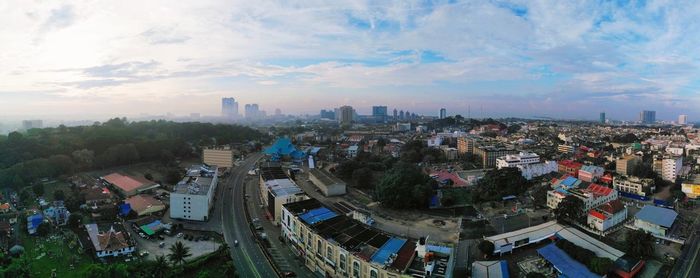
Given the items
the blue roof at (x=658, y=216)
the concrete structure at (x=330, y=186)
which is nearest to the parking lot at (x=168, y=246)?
the concrete structure at (x=330, y=186)

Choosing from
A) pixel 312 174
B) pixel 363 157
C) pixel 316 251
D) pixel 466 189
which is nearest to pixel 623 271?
pixel 316 251

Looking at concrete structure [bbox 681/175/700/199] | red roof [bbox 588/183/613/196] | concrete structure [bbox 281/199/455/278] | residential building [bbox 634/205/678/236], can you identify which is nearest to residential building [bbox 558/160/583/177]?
concrete structure [bbox 681/175/700/199]

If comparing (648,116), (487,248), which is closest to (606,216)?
(487,248)

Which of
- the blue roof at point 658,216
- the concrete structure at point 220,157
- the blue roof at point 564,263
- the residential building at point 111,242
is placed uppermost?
the concrete structure at point 220,157

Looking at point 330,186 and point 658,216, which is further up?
point 330,186

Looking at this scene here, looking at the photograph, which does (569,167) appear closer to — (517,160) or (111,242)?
(517,160)

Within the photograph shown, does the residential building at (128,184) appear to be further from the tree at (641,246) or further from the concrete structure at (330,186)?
the tree at (641,246)
